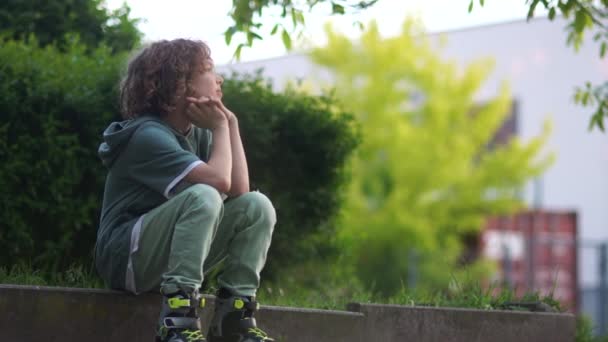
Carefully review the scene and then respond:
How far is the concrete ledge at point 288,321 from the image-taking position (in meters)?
3.99

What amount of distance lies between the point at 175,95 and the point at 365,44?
63.0 feet

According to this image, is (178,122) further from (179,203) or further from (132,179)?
(179,203)

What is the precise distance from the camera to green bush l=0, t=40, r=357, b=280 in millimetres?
5285

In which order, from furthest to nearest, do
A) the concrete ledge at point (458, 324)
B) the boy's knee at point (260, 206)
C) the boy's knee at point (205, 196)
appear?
the concrete ledge at point (458, 324)
the boy's knee at point (260, 206)
the boy's knee at point (205, 196)

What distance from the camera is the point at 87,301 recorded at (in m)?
4.06

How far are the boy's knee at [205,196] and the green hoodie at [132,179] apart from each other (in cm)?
11

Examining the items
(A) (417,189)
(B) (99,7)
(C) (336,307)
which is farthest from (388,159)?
(C) (336,307)

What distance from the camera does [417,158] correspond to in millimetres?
22750

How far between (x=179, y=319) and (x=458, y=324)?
1.89m

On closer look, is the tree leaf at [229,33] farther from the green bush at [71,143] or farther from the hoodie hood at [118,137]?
the green bush at [71,143]

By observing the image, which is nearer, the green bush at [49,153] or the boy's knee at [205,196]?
the boy's knee at [205,196]

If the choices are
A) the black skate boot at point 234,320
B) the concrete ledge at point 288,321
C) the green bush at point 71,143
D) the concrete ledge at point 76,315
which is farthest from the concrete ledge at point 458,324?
the green bush at point 71,143

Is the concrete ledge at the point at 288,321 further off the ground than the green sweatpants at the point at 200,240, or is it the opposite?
the green sweatpants at the point at 200,240

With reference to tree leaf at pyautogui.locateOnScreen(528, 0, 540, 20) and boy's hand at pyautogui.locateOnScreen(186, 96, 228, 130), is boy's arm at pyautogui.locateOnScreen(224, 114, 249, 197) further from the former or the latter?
tree leaf at pyautogui.locateOnScreen(528, 0, 540, 20)
